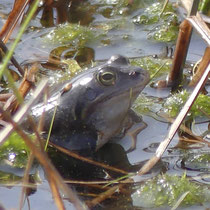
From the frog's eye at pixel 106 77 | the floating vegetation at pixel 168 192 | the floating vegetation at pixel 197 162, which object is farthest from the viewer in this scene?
the frog's eye at pixel 106 77

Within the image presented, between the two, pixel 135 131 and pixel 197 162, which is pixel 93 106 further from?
pixel 197 162

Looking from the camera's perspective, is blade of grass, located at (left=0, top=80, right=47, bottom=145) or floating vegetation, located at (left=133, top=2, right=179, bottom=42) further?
floating vegetation, located at (left=133, top=2, right=179, bottom=42)

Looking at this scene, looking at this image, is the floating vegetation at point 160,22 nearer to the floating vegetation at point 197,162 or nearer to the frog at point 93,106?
the frog at point 93,106

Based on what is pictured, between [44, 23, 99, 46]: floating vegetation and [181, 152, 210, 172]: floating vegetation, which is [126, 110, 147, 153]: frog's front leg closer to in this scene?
[181, 152, 210, 172]: floating vegetation

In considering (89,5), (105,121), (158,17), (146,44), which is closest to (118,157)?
(105,121)

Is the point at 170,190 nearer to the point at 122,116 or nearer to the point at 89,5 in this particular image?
the point at 122,116

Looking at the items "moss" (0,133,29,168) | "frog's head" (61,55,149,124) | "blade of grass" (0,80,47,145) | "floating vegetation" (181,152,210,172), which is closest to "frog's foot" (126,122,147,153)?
"frog's head" (61,55,149,124)

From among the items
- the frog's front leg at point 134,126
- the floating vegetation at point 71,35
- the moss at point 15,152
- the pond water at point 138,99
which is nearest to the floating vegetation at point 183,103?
the pond water at point 138,99
